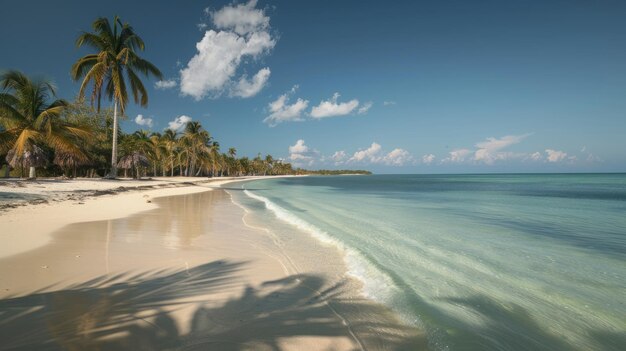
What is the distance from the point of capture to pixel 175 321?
281 centimetres

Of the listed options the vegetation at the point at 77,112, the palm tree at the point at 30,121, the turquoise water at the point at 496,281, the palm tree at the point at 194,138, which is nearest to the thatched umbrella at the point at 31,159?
the vegetation at the point at 77,112

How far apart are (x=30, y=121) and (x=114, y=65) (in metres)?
7.41

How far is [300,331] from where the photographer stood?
278 centimetres

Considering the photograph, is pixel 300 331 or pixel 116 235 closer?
pixel 300 331

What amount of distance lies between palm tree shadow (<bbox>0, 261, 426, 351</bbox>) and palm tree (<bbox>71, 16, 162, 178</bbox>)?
21801 mm

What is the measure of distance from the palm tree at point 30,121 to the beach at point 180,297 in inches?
500

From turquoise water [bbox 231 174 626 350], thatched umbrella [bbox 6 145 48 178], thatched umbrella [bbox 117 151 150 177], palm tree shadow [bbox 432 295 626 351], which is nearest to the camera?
palm tree shadow [bbox 432 295 626 351]

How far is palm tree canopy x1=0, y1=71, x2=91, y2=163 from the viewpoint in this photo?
15.7m

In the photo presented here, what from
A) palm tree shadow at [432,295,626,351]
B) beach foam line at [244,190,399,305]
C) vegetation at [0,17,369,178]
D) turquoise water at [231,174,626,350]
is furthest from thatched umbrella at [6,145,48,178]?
palm tree shadow at [432,295,626,351]

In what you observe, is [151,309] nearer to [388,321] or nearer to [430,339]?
[388,321]

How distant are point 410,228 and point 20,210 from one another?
42.3ft

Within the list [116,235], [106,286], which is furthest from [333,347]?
[116,235]

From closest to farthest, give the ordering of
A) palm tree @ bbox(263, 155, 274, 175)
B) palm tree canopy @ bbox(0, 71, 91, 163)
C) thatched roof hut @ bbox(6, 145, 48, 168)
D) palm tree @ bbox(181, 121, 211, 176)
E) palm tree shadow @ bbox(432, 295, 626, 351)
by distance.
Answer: palm tree shadow @ bbox(432, 295, 626, 351) → palm tree canopy @ bbox(0, 71, 91, 163) → thatched roof hut @ bbox(6, 145, 48, 168) → palm tree @ bbox(181, 121, 211, 176) → palm tree @ bbox(263, 155, 274, 175)

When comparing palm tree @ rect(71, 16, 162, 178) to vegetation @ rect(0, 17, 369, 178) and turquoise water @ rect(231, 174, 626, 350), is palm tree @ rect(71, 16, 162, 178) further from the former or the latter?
turquoise water @ rect(231, 174, 626, 350)
